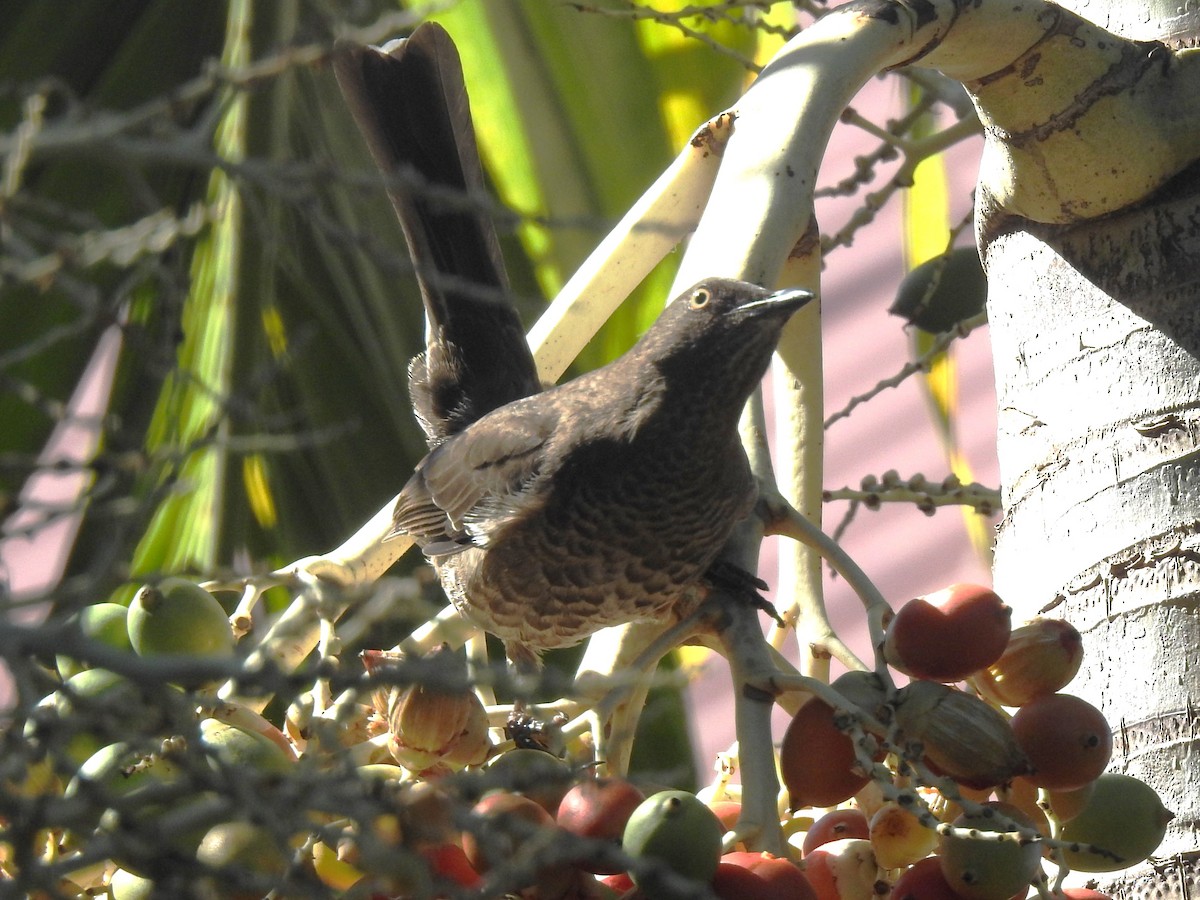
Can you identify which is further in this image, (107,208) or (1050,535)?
(107,208)

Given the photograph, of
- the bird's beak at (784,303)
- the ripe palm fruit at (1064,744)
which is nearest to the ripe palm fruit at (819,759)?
the ripe palm fruit at (1064,744)

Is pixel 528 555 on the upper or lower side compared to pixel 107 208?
lower

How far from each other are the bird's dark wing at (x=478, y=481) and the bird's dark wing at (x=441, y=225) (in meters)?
0.11

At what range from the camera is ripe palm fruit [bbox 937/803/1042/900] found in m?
0.84

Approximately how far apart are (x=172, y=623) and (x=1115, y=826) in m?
0.67

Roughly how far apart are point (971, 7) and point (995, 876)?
74cm

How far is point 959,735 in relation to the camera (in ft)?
2.92

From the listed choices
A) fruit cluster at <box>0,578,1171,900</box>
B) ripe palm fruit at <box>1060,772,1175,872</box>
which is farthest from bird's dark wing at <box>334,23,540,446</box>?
ripe palm fruit at <box>1060,772,1175,872</box>

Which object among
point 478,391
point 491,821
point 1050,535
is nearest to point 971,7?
point 1050,535

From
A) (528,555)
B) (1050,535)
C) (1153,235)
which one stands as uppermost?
(1153,235)

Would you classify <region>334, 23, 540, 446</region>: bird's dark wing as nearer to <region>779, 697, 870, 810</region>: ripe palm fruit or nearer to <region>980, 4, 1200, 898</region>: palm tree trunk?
<region>980, 4, 1200, 898</region>: palm tree trunk

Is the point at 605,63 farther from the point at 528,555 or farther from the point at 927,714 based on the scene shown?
the point at 927,714

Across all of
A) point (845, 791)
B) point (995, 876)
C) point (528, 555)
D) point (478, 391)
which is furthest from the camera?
point (478, 391)

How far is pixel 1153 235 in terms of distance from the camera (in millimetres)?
1356
